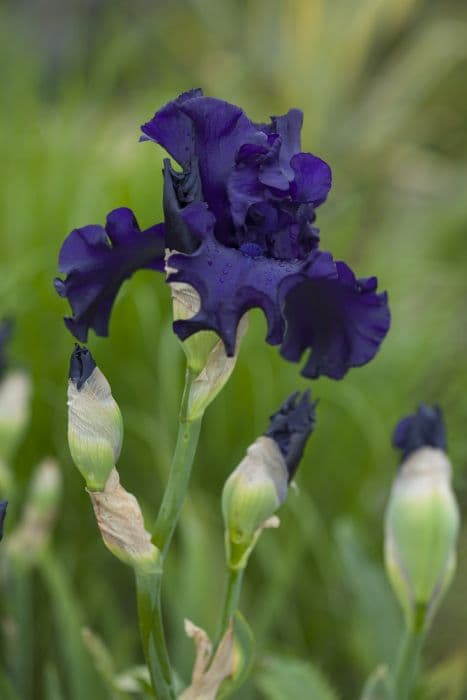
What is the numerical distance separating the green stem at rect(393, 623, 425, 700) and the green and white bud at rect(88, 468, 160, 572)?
0.80ft

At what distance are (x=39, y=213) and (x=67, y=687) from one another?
Answer: 69 cm

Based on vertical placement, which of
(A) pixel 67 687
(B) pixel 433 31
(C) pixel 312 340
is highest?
(B) pixel 433 31

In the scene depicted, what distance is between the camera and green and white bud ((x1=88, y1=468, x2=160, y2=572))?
517 mm

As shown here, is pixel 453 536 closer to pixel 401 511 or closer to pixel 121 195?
pixel 401 511

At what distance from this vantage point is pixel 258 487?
21.2 inches

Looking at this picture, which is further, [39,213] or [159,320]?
[39,213]

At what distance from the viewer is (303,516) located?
1.08 m

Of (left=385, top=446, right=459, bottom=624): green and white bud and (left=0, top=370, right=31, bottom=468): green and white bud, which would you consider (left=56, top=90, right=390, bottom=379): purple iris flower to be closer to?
(left=385, top=446, right=459, bottom=624): green and white bud

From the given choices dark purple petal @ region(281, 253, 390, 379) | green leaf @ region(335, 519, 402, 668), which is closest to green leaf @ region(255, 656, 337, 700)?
green leaf @ region(335, 519, 402, 668)

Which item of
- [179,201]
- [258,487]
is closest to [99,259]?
[179,201]

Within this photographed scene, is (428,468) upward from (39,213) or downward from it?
downward

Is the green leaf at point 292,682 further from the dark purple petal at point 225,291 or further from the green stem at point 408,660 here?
the dark purple petal at point 225,291

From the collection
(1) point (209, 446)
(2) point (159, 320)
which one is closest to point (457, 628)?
(1) point (209, 446)

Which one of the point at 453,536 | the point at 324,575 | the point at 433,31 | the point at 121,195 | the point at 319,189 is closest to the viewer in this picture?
the point at 319,189
